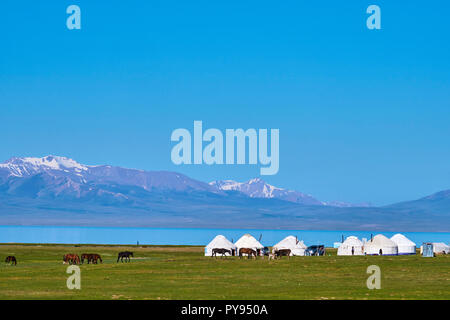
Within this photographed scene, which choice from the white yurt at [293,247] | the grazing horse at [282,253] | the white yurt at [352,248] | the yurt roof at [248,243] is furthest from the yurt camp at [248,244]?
the white yurt at [352,248]

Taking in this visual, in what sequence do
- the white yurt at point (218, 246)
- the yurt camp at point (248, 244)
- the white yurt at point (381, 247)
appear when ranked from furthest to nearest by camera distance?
the yurt camp at point (248, 244) < the white yurt at point (381, 247) < the white yurt at point (218, 246)

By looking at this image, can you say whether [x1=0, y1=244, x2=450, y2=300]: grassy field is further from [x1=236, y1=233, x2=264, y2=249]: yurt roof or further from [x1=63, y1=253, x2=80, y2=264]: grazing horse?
[x1=236, y1=233, x2=264, y2=249]: yurt roof

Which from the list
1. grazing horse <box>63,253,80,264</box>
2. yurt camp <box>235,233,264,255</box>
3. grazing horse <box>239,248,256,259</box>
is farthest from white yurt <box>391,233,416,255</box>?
grazing horse <box>63,253,80,264</box>

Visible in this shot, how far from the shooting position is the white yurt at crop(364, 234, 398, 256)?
115 meters

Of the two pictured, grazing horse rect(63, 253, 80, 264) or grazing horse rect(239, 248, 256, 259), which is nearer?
grazing horse rect(63, 253, 80, 264)

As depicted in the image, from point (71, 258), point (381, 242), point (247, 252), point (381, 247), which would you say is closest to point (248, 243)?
point (247, 252)

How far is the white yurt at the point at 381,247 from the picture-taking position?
11544 cm

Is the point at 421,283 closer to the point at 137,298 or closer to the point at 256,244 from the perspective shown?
the point at 137,298

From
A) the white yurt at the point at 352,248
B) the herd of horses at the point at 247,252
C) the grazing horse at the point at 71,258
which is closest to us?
the grazing horse at the point at 71,258

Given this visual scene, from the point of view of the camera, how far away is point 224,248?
4419 inches

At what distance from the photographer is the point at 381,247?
379 feet

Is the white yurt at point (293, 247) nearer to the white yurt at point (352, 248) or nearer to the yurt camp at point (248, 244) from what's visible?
the yurt camp at point (248, 244)

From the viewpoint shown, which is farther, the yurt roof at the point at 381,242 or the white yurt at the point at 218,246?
the yurt roof at the point at 381,242
